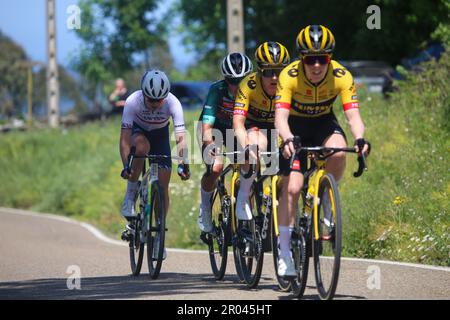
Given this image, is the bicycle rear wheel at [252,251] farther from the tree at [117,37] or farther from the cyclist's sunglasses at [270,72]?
the tree at [117,37]

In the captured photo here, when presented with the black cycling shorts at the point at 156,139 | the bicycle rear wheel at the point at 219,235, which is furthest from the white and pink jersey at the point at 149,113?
the bicycle rear wheel at the point at 219,235

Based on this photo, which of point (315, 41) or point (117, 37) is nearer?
point (315, 41)

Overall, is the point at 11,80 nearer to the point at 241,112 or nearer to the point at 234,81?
the point at 234,81

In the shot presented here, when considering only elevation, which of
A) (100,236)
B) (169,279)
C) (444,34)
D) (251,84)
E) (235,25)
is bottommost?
(100,236)

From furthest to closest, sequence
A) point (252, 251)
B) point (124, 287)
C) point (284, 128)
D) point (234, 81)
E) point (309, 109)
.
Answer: point (234, 81)
point (124, 287)
point (252, 251)
point (309, 109)
point (284, 128)

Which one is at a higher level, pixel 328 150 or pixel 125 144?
pixel 125 144

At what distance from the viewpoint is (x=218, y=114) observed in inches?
426

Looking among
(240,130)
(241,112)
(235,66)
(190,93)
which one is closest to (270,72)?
(241,112)

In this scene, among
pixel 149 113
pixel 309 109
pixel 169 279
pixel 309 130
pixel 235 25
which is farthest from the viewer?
pixel 235 25

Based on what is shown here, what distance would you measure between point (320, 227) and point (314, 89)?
3.76ft

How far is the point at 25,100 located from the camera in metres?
108

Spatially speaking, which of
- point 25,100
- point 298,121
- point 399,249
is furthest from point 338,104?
point 25,100

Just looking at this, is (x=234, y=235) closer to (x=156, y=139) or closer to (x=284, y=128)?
(x=156, y=139)

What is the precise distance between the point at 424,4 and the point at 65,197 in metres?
10.0
